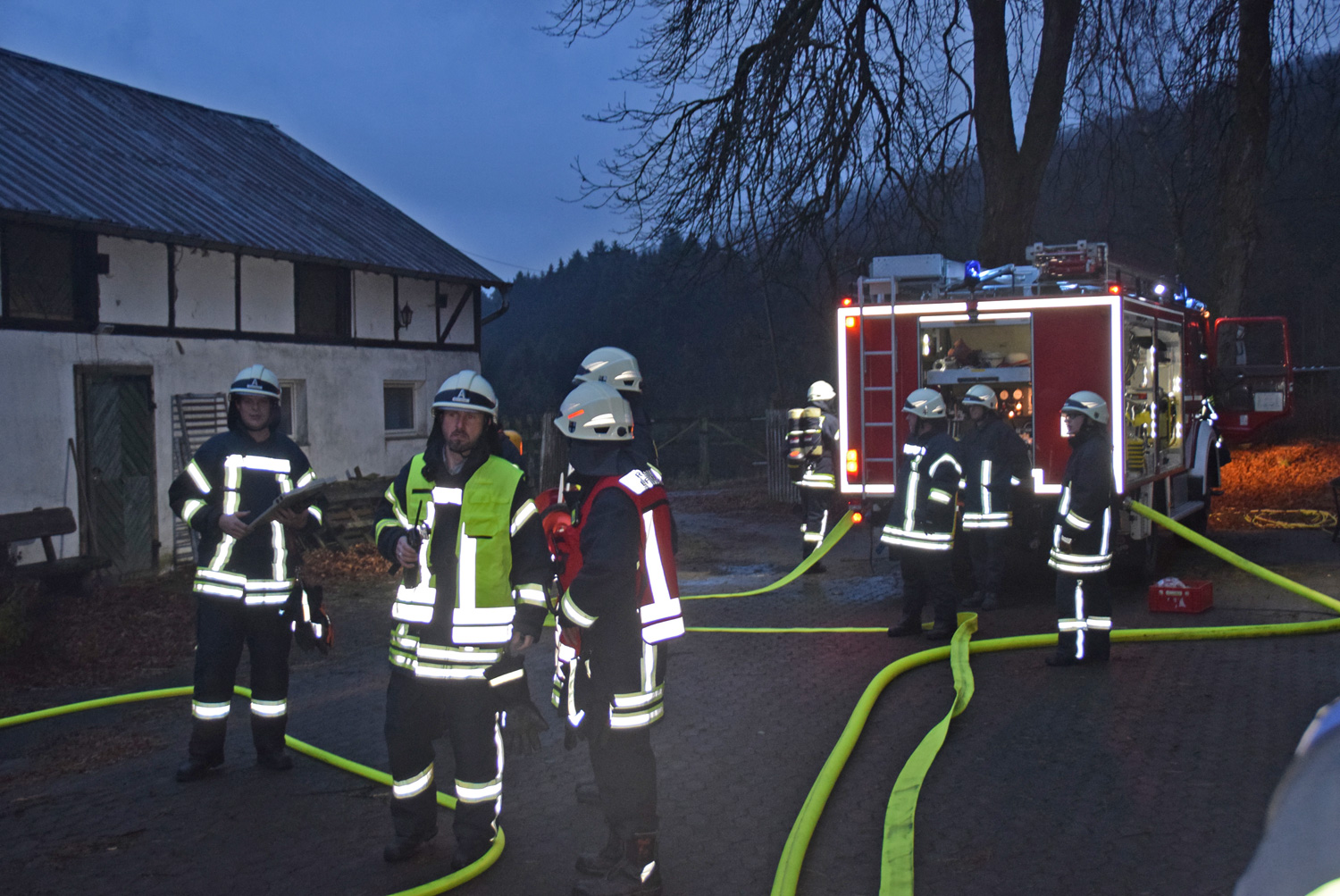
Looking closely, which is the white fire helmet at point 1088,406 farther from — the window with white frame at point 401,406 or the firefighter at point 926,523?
the window with white frame at point 401,406

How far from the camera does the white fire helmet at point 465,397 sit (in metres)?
3.98

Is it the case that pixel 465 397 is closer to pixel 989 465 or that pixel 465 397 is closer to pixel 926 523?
pixel 926 523

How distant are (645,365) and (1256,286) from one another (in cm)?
2624

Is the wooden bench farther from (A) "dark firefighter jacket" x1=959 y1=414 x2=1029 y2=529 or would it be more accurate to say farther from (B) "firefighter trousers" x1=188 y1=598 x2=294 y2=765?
(A) "dark firefighter jacket" x1=959 y1=414 x2=1029 y2=529

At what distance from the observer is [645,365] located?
5291 centimetres

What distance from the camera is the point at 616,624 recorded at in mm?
3842

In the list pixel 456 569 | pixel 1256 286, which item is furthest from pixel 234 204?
pixel 1256 286

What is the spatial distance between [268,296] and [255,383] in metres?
10.7

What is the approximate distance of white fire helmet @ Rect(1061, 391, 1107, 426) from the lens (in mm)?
6895

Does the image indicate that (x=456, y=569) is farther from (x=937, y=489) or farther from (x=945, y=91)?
(x=945, y=91)

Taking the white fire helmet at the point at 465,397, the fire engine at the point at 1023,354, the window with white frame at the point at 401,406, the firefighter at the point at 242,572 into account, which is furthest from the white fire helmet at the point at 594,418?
the window with white frame at the point at 401,406

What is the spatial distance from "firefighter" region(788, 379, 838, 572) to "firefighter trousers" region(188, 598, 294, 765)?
6.49 m

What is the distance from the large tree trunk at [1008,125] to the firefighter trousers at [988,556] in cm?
665

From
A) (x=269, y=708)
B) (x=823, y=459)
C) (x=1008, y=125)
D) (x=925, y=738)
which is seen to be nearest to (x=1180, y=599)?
(x=823, y=459)
